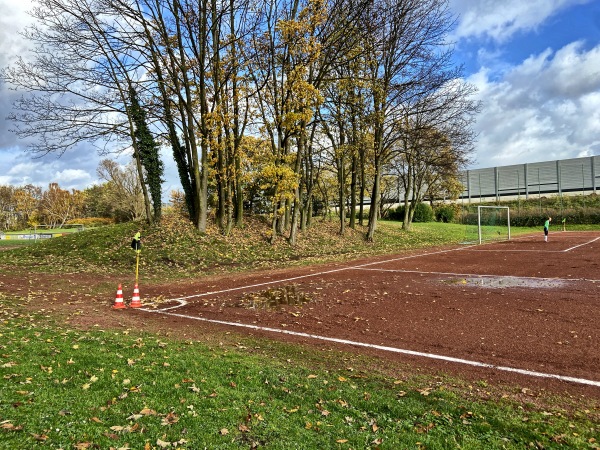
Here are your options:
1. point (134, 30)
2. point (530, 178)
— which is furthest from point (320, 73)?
point (530, 178)

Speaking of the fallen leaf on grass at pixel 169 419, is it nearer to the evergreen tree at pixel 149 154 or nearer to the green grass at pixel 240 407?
the green grass at pixel 240 407

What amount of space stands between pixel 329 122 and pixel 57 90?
1426 centimetres

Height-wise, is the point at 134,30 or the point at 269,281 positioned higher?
the point at 134,30

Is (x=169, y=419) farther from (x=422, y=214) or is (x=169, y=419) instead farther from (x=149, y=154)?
(x=422, y=214)

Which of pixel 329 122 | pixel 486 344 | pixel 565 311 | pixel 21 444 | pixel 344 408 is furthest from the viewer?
pixel 329 122

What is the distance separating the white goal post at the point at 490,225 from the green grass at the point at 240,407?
2589 centimetres

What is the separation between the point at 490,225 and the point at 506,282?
21.3 metres

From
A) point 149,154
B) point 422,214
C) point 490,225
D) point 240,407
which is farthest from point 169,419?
point 422,214

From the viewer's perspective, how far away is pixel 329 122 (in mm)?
24469

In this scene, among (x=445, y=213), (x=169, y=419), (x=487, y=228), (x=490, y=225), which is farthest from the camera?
(x=445, y=213)

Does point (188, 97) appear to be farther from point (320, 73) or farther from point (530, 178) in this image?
point (530, 178)

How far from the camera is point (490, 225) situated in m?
31.3

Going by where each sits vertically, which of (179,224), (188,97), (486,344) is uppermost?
(188,97)

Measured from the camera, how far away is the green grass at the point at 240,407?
3447 millimetres
